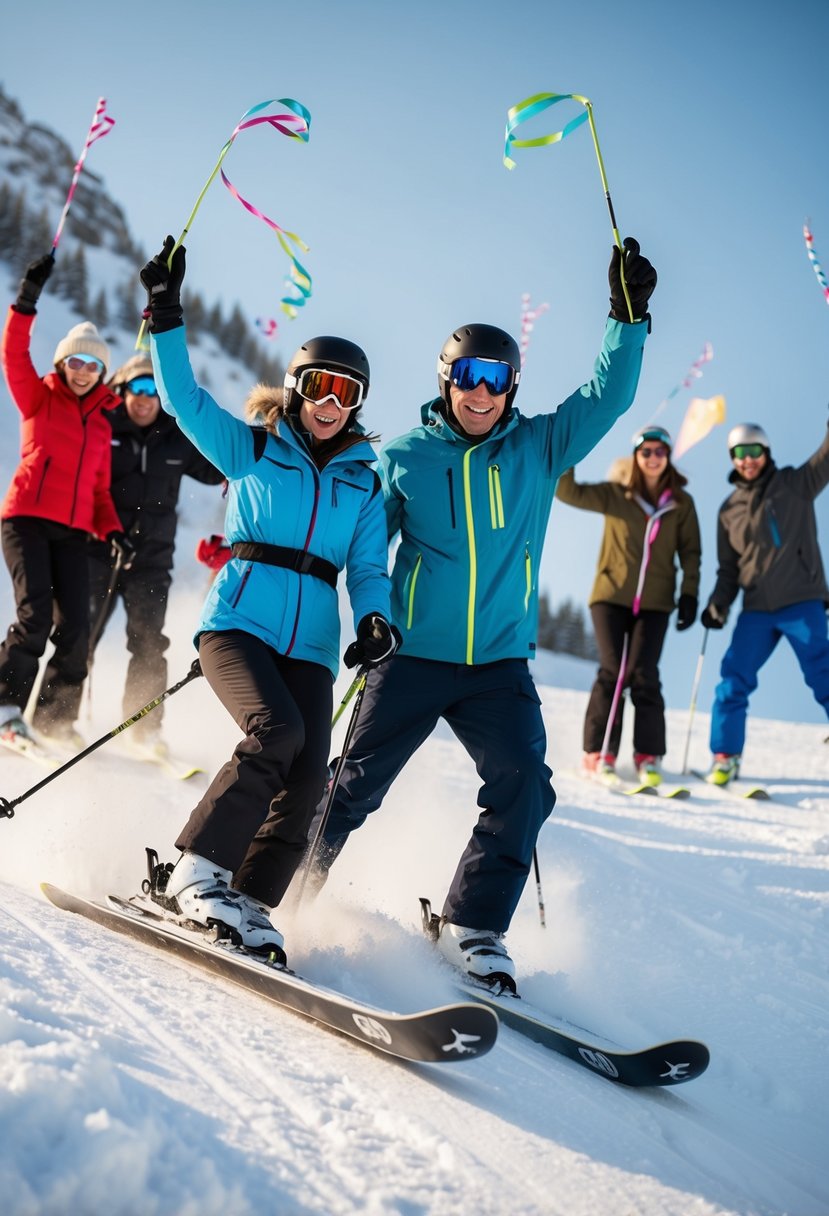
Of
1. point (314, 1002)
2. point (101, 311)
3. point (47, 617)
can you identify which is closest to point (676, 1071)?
point (314, 1002)

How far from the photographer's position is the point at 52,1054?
1.96 m

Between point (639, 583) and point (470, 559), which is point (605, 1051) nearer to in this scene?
point (470, 559)

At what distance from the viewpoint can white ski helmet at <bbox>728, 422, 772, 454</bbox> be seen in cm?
801

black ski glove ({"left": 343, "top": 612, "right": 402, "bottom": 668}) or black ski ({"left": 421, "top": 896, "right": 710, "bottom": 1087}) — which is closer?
black ski ({"left": 421, "top": 896, "right": 710, "bottom": 1087})

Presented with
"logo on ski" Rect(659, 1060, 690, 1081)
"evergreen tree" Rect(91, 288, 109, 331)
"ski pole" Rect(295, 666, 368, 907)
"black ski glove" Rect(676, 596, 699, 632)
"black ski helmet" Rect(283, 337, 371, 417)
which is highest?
"evergreen tree" Rect(91, 288, 109, 331)

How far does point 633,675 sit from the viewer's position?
26.0ft

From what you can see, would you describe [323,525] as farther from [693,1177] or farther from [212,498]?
[212,498]

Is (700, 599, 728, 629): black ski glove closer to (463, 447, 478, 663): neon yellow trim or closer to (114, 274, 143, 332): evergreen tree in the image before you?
(463, 447, 478, 663): neon yellow trim

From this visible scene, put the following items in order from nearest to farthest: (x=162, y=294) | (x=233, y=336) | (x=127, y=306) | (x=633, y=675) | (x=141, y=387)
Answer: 1. (x=162, y=294)
2. (x=141, y=387)
3. (x=633, y=675)
4. (x=127, y=306)
5. (x=233, y=336)

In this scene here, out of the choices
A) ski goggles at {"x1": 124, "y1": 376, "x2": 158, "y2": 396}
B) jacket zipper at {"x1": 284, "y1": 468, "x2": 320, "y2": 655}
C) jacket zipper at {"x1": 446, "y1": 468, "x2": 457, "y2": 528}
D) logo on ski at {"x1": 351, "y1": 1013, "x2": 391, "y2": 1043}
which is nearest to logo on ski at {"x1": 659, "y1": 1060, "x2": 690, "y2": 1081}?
logo on ski at {"x1": 351, "y1": 1013, "x2": 391, "y2": 1043}

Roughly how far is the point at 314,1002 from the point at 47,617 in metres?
4.12

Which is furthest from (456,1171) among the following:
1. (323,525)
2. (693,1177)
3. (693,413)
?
(693,413)

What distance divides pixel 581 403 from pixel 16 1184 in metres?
3.37

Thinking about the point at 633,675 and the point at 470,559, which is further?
the point at 633,675
